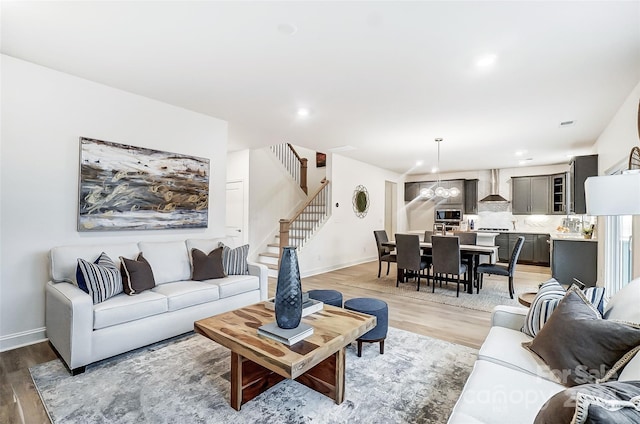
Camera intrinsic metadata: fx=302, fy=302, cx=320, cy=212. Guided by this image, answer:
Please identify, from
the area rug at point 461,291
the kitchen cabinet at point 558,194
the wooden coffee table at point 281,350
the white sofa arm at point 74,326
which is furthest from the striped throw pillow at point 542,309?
the kitchen cabinet at point 558,194

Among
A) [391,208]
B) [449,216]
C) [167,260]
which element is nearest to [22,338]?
[167,260]

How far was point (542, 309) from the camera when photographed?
1858mm

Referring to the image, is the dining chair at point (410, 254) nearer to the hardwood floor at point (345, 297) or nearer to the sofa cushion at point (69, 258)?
the hardwood floor at point (345, 297)

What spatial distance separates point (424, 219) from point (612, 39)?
7.60m

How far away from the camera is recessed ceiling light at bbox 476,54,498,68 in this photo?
2.55 metres

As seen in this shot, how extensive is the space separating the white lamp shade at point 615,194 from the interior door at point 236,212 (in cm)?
551

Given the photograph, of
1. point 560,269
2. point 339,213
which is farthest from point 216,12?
point 560,269

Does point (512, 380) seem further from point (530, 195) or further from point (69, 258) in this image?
point (530, 195)

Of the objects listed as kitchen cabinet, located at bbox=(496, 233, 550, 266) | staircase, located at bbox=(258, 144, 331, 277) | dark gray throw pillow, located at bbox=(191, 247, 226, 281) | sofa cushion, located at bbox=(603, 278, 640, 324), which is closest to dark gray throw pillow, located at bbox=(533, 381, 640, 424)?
sofa cushion, located at bbox=(603, 278, 640, 324)

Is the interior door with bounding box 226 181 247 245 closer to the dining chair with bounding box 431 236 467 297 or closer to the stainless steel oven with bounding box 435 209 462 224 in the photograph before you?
the dining chair with bounding box 431 236 467 297

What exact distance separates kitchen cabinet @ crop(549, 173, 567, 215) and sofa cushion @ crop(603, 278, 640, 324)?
7150mm

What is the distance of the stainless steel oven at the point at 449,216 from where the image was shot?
8781mm

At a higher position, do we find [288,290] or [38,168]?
[38,168]

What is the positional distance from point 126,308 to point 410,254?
4071mm
